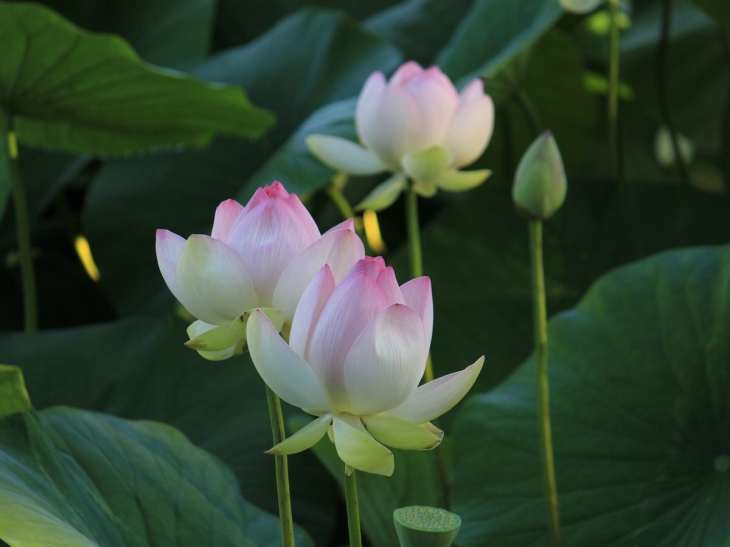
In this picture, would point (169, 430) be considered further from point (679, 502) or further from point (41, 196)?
point (41, 196)

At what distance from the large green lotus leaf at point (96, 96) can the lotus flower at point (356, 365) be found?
1.73ft

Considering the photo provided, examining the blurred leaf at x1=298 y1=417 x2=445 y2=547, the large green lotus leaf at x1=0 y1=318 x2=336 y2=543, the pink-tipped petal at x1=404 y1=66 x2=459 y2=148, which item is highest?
the pink-tipped petal at x1=404 y1=66 x2=459 y2=148

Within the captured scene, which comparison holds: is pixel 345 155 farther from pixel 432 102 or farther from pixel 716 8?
pixel 716 8

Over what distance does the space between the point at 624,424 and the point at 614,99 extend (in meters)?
0.50

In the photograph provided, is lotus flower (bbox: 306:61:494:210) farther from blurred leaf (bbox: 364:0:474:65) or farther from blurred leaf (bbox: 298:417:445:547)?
blurred leaf (bbox: 364:0:474:65)

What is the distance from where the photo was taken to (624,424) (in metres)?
0.63

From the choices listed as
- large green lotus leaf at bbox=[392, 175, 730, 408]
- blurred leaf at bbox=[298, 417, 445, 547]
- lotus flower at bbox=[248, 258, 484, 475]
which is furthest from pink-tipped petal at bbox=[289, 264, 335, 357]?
large green lotus leaf at bbox=[392, 175, 730, 408]

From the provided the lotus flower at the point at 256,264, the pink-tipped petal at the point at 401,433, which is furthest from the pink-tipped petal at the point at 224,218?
the pink-tipped petal at the point at 401,433

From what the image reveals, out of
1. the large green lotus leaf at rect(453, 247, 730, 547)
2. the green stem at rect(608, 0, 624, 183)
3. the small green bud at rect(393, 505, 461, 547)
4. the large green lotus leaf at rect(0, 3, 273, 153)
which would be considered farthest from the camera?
the green stem at rect(608, 0, 624, 183)

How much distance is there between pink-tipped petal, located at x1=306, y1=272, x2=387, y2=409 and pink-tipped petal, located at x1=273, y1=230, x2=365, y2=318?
3 centimetres

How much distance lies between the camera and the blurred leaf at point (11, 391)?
0.46 meters

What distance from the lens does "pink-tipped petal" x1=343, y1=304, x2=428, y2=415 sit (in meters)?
0.33

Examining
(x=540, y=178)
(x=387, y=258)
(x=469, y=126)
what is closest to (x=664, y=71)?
(x=387, y=258)

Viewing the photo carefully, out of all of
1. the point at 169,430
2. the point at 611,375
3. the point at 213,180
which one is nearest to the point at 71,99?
the point at 213,180
